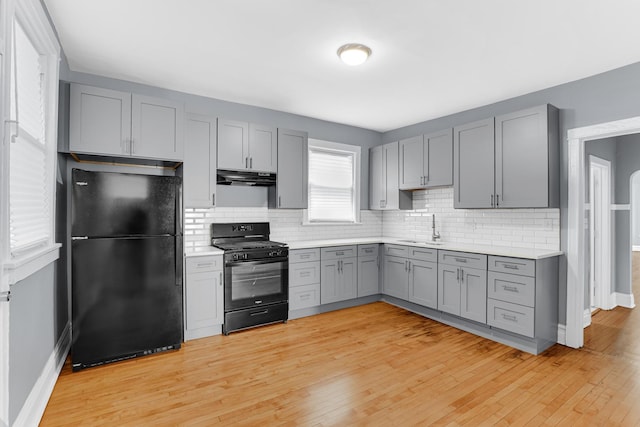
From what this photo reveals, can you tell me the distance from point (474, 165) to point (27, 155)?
4.16 m

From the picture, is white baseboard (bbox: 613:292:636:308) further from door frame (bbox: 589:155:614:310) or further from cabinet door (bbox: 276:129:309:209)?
cabinet door (bbox: 276:129:309:209)

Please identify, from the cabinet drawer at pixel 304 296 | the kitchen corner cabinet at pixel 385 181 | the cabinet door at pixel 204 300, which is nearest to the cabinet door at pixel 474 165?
the kitchen corner cabinet at pixel 385 181

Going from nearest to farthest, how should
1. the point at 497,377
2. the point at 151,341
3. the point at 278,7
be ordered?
the point at 278,7 < the point at 497,377 < the point at 151,341

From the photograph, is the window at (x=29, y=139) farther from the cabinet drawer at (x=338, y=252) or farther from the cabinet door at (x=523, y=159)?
the cabinet door at (x=523, y=159)

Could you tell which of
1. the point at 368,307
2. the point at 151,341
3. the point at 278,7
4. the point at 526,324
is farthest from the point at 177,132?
the point at 526,324

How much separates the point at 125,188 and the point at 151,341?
1.44 metres

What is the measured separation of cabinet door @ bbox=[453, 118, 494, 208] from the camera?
12.6ft

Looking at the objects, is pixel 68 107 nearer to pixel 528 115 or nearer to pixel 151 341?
pixel 151 341

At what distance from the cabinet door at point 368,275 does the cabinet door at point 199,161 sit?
221 cm

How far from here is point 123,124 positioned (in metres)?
3.14

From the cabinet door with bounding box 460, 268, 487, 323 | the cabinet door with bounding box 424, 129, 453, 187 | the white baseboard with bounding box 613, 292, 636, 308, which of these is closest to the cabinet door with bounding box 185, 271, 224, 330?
the cabinet door with bounding box 460, 268, 487, 323

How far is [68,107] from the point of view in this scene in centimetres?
293

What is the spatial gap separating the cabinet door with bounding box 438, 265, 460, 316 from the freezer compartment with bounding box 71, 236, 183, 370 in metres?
2.92

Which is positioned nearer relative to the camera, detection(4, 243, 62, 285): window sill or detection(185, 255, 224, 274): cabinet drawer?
detection(4, 243, 62, 285): window sill
